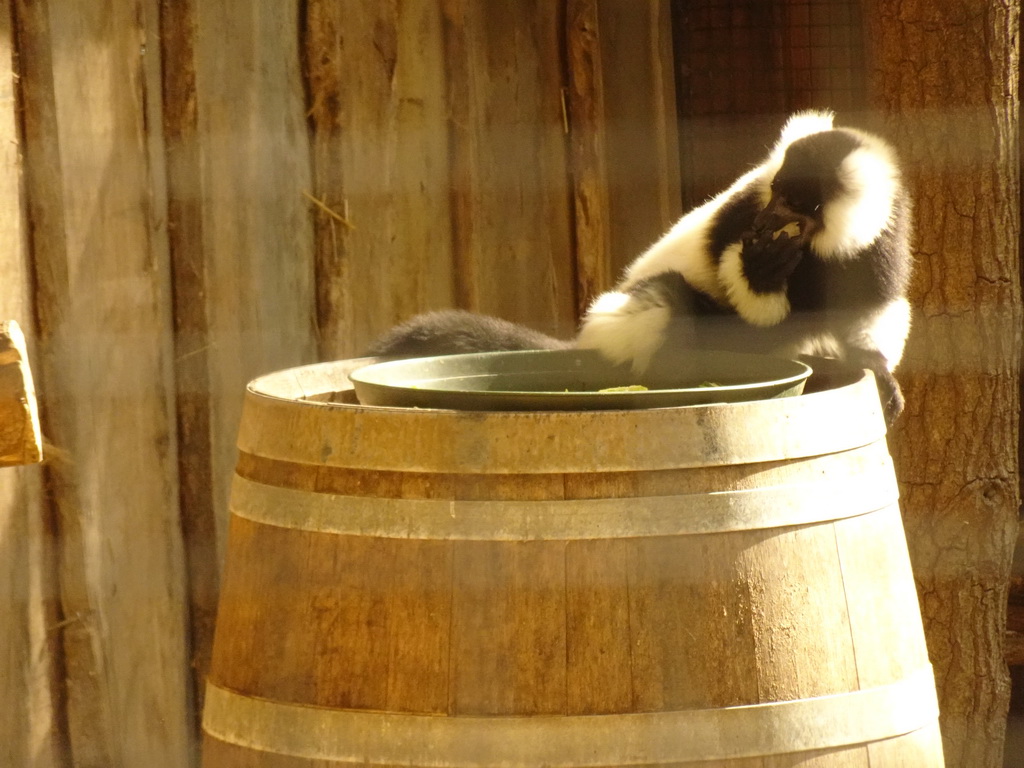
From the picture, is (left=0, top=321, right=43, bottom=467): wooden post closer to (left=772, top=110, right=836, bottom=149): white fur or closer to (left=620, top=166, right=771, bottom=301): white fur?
(left=620, top=166, right=771, bottom=301): white fur

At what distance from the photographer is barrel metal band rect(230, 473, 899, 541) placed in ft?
4.14

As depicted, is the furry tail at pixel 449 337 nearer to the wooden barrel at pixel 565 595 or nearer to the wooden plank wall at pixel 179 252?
the wooden plank wall at pixel 179 252

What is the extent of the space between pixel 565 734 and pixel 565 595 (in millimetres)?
128

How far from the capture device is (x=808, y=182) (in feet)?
7.51

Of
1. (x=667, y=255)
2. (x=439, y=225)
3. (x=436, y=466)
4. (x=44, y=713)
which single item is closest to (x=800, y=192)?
(x=667, y=255)

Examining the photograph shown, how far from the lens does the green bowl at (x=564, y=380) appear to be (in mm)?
1362

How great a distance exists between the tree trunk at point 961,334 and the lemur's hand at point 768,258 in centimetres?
36

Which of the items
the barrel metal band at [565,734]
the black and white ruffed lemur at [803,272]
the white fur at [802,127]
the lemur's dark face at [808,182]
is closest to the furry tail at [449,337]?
the black and white ruffed lemur at [803,272]

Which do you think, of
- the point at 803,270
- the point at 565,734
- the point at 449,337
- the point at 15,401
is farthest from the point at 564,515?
the point at 803,270

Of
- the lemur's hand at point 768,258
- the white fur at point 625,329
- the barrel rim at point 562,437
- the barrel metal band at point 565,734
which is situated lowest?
the barrel metal band at point 565,734

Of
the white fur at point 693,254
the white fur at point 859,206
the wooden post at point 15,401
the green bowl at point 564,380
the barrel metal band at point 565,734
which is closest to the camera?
the wooden post at point 15,401

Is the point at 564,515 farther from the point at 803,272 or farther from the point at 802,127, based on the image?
the point at 802,127

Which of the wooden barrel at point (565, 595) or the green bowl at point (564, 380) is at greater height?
the green bowl at point (564, 380)

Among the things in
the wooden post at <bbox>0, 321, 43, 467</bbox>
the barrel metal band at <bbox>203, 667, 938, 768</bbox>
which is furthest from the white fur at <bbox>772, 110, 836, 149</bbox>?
the wooden post at <bbox>0, 321, 43, 467</bbox>
